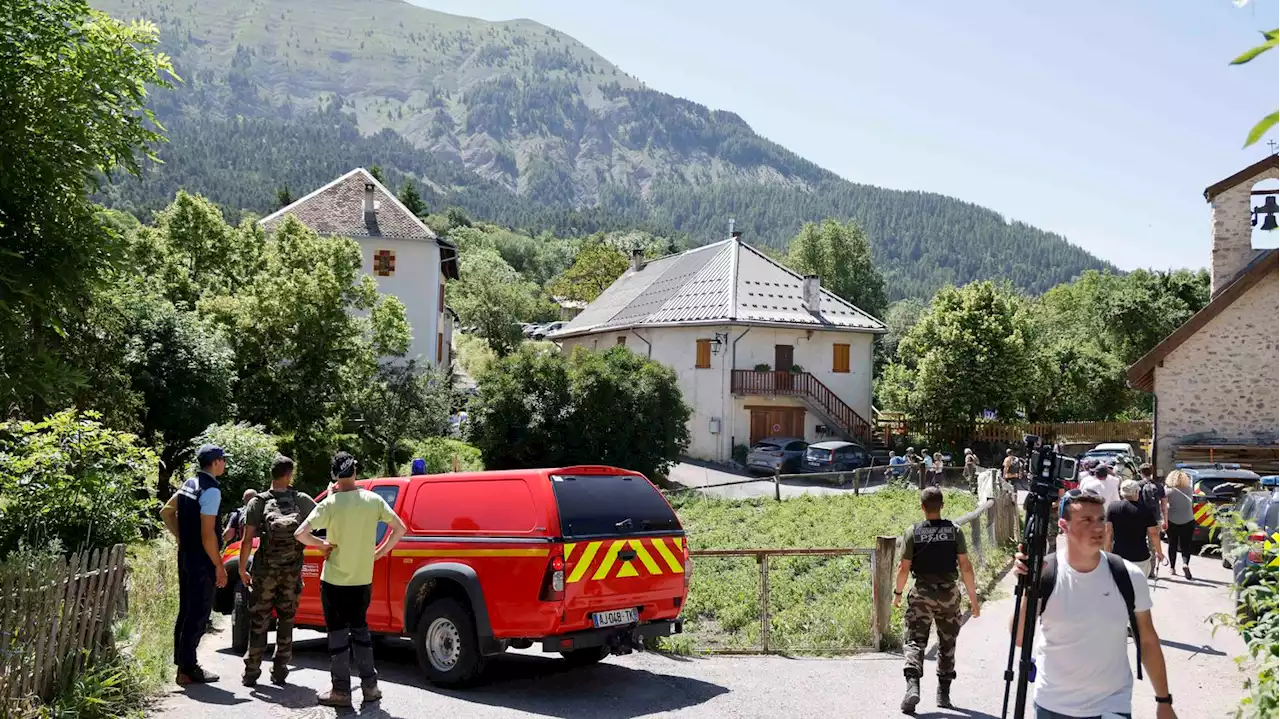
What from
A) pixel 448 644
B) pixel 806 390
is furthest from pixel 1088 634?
pixel 806 390

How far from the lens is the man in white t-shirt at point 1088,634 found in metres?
5.10

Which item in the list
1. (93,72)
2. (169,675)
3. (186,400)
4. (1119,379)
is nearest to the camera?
(93,72)

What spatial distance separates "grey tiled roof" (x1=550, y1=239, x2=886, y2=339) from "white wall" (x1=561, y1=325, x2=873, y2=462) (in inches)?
21.7

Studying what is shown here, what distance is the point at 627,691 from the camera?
934 cm

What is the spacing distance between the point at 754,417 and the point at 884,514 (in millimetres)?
19108

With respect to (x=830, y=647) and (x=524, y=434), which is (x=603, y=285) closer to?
(x=524, y=434)

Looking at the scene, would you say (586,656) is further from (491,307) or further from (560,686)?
(491,307)

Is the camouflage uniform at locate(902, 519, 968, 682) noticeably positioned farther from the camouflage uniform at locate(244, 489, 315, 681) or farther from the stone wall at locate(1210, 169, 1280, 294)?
the stone wall at locate(1210, 169, 1280, 294)

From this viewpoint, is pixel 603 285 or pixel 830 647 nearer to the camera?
pixel 830 647

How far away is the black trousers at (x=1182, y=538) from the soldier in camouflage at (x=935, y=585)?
8.79 meters

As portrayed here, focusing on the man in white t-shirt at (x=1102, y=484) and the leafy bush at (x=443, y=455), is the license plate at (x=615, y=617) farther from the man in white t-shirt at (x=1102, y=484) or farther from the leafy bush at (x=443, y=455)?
the leafy bush at (x=443, y=455)

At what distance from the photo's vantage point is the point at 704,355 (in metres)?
44.1

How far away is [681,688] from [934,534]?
101 inches

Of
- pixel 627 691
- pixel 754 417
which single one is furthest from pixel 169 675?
pixel 754 417
